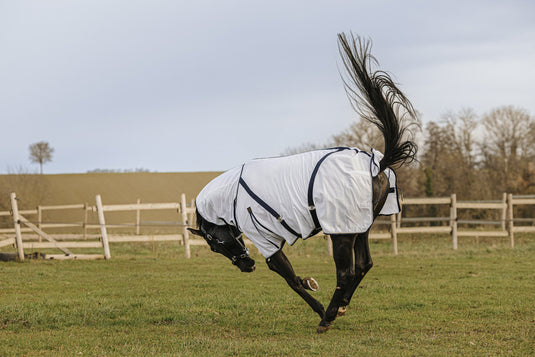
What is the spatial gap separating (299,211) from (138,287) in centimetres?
574

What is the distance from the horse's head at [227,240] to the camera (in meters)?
6.93

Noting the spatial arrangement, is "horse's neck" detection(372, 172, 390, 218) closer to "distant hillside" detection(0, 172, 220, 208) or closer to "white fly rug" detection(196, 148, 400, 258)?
"white fly rug" detection(196, 148, 400, 258)

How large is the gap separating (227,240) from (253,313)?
145 centimetres

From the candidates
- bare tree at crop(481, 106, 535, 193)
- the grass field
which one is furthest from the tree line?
the grass field

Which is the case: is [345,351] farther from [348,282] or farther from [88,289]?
[88,289]

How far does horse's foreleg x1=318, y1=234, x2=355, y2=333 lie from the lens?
6102mm

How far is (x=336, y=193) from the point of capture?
602 cm

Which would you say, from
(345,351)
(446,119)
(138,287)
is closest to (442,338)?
(345,351)

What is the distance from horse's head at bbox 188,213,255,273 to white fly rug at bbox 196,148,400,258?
24 centimetres

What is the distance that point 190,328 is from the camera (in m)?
6.95

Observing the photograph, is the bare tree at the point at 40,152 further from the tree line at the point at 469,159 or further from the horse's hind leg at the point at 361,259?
the horse's hind leg at the point at 361,259

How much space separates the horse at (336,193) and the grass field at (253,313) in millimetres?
850

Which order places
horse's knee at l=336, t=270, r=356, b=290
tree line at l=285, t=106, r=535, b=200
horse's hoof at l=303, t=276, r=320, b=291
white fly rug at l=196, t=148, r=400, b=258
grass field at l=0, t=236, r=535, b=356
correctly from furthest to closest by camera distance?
tree line at l=285, t=106, r=535, b=200 → horse's hoof at l=303, t=276, r=320, b=291 → horse's knee at l=336, t=270, r=356, b=290 → white fly rug at l=196, t=148, r=400, b=258 → grass field at l=0, t=236, r=535, b=356

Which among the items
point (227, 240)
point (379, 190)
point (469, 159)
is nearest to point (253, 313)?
point (227, 240)
